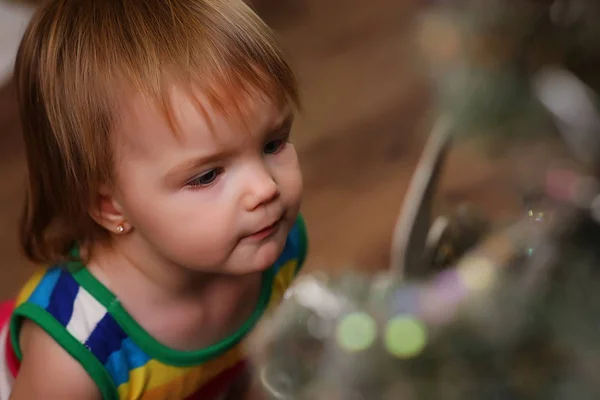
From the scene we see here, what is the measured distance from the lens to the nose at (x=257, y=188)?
2.00 feet

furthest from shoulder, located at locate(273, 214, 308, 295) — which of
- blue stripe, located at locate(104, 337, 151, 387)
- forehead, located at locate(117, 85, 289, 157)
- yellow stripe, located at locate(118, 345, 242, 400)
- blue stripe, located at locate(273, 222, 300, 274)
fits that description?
forehead, located at locate(117, 85, 289, 157)

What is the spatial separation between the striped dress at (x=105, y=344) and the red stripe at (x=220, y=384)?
0.06ft

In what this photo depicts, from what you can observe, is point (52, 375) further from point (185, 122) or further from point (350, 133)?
point (350, 133)

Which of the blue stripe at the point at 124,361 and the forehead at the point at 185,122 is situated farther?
the blue stripe at the point at 124,361

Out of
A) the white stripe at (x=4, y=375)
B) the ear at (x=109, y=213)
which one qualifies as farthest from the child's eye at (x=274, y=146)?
the white stripe at (x=4, y=375)

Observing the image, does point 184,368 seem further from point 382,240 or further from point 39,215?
point 382,240

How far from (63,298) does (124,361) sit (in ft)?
0.29

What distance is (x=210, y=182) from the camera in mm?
613

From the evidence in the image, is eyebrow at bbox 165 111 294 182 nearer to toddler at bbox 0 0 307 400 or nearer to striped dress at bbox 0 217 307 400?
toddler at bbox 0 0 307 400

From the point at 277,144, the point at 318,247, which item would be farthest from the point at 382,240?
the point at 277,144

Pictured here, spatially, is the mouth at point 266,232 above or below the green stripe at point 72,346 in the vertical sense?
above

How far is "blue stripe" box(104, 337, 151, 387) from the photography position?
706 mm

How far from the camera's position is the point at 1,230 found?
1.28 metres

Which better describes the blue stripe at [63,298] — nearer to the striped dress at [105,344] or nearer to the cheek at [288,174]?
the striped dress at [105,344]
